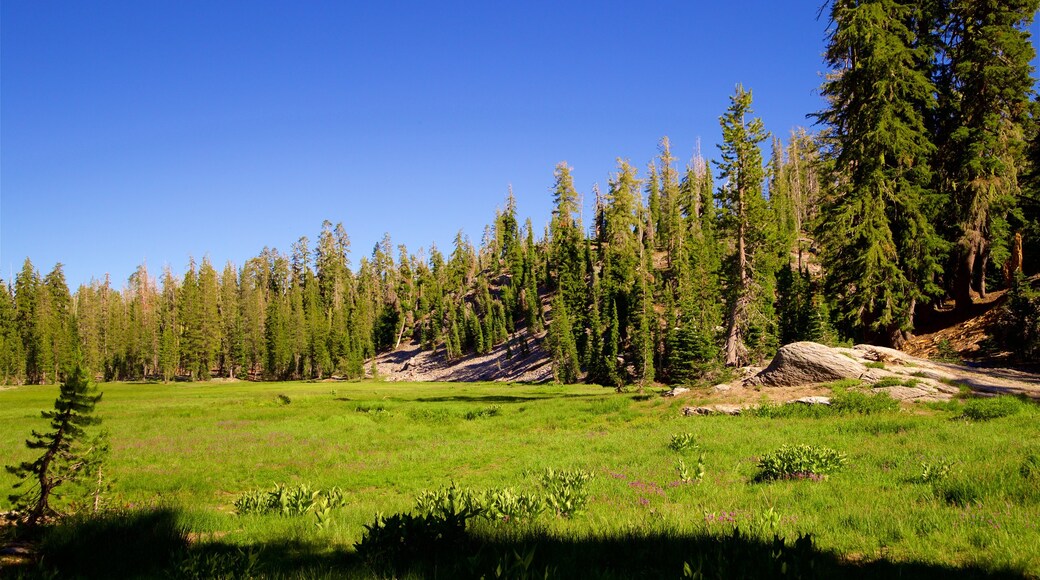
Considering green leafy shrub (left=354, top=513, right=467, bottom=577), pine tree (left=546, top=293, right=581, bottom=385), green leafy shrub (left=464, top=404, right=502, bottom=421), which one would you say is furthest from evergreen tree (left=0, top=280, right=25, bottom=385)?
green leafy shrub (left=354, top=513, right=467, bottom=577)

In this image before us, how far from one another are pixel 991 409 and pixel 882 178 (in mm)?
14313

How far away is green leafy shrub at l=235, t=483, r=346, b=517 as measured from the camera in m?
9.02

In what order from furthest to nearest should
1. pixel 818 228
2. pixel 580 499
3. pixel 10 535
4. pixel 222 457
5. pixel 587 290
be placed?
1. pixel 587 290
2. pixel 818 228
3. pixel 222 457
4. pixel 580 499
5. pixel 10 535

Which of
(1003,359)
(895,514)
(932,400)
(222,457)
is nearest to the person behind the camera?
(895,514)

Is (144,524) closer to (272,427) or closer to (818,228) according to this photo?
(272,427)

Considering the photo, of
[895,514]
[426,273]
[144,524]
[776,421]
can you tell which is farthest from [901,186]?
[426,273]

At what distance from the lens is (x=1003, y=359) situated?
2266cm

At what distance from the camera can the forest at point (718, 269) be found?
25.6 m

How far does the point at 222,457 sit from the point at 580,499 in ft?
56.6

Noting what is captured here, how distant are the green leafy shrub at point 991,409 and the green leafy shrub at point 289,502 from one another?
16434 millimetres

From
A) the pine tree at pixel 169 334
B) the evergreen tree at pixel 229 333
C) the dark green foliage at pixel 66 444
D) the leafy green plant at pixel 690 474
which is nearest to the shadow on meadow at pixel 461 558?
the dark green foliage at pixel 66 444

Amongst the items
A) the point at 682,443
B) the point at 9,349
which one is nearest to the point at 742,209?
the point at 682,443

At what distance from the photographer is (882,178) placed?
81.5ft

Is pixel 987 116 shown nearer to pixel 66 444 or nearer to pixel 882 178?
pixel 882 178
